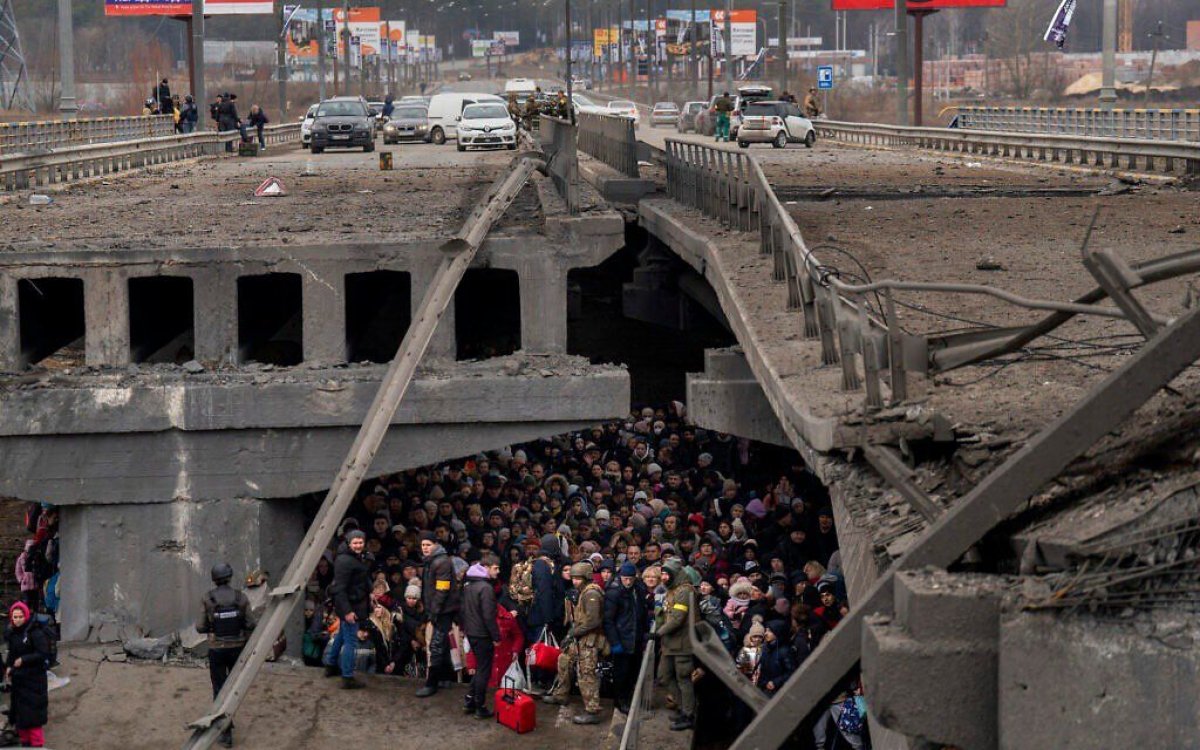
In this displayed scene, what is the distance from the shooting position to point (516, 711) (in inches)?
587

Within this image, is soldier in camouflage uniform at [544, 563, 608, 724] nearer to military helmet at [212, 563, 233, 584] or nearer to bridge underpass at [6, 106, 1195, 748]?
bridge underpass at [6, 106, 1195, 748]

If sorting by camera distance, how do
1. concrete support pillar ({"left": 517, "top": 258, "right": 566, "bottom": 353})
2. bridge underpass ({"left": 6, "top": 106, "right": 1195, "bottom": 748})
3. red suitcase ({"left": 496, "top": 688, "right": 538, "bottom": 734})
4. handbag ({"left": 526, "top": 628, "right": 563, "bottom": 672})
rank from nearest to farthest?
1. bridge underpass ({"left": 6, "top": 106, "right": 1195, "bottom": 748})
2. red suitcase ({"left": 496, "top": 688, "right": 538, "bottom": 734})
3. handbag ({"left": 526, "top": 628, "right": 563, "bottom": 672})
4. concrete support pillar ({"left": 517, "top": 258, "right": 566, "bottom": 353})

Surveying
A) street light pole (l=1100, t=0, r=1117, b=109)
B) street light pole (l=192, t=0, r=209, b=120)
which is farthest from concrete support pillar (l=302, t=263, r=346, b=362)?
street light pole (l=192, t=0, r=209, b=120)

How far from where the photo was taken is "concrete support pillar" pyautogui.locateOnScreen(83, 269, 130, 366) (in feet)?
67.5

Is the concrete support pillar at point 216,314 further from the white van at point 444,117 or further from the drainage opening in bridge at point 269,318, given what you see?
the white van at point 444,117

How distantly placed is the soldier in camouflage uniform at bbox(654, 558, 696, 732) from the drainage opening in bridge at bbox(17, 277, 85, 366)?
10.1m

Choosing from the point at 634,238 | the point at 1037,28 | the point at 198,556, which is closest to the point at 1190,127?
the point at 634,238

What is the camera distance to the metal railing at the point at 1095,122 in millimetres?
35406

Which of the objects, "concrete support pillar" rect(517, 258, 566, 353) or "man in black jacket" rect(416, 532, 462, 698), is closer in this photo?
"man in black jacket" rect(416, 532, 462, 698)

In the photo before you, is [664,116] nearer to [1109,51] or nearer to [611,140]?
[1109,51]

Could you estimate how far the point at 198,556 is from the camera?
1953 cm

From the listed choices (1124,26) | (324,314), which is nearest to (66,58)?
(324,314)

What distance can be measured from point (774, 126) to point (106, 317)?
125 ft

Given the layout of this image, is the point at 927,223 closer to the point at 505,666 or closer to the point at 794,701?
the point at 505,666
